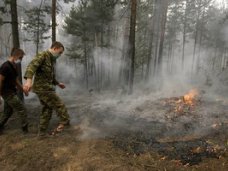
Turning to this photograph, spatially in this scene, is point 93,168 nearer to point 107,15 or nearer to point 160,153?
point 160,153

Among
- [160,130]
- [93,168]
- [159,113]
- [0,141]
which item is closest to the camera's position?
[93,168]

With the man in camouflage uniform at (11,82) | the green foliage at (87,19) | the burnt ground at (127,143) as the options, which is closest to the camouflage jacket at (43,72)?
the man in camouflage uniform at (11,82)

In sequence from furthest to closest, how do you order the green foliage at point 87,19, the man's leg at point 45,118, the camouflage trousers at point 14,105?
the green foliage at point 87,19, the camouflage trousers at point 14,105, the man's leg at point 45,118

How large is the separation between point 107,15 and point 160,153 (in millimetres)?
22856

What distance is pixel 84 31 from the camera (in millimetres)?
27094

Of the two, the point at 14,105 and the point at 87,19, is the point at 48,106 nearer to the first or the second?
the point at 14,105

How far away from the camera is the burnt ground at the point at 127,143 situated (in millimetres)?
4645

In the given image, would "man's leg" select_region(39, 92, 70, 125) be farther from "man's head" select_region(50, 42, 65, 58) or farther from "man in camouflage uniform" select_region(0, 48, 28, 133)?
"man's head" select_region(50, 42, 65, 58)

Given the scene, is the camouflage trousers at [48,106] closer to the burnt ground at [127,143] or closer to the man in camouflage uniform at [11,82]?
the burnt ground at [127,143]

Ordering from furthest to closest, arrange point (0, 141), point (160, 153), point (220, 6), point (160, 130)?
1. point (220, 6)
2. point (160, 130)
3. point (0, 141)
4. point (160, 153)

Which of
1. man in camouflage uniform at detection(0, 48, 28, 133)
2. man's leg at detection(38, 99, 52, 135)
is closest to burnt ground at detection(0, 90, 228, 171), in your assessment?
man's leg at detection(38, 99, 52, 135)

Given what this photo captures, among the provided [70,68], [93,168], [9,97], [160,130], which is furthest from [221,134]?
[70,68]

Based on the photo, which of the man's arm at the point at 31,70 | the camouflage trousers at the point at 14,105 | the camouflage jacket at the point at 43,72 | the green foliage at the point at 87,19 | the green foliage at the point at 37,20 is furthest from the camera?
the green foliage at the point at 87,19

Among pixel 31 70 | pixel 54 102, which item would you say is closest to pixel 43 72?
pixel 31 70
